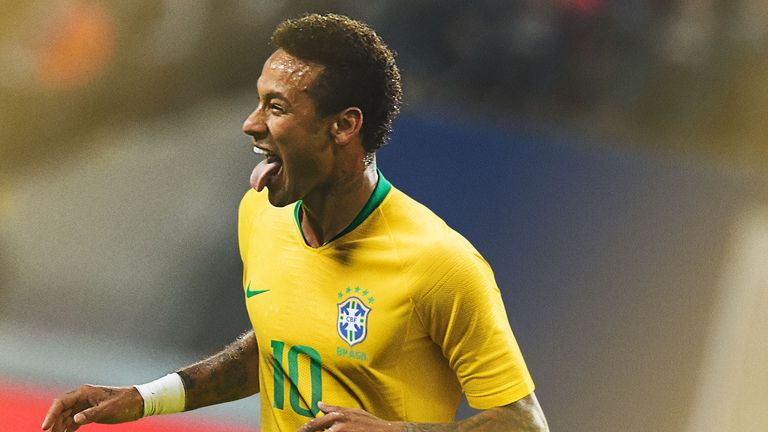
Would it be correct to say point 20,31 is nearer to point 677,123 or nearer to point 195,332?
point 195,332

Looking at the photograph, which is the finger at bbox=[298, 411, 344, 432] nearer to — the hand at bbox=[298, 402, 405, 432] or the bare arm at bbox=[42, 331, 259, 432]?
the hand at bbox=[298, 402, 405, 432]

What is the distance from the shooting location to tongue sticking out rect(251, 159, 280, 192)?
1.75m

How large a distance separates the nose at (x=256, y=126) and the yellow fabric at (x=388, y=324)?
0.22 metres

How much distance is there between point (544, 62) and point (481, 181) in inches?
21.3

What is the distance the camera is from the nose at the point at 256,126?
173cm

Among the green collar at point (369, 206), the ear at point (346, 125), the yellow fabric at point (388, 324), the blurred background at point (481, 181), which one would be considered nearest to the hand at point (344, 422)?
the yellow fabric at point (388, 324)

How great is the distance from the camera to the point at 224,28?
11.6ft

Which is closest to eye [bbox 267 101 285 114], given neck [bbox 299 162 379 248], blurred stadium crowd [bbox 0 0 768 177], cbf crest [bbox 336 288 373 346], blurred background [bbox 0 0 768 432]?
neck [bbox 299 162 379 248]

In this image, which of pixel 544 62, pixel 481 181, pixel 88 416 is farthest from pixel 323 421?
pixel 544 62

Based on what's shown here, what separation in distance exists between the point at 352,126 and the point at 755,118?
6.85ft

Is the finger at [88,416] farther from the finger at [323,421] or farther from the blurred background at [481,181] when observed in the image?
the blurred background at [481,181]

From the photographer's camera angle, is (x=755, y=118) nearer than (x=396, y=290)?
No

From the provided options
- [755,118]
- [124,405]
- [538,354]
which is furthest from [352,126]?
[755,118]

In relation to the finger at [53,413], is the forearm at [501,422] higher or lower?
lower
